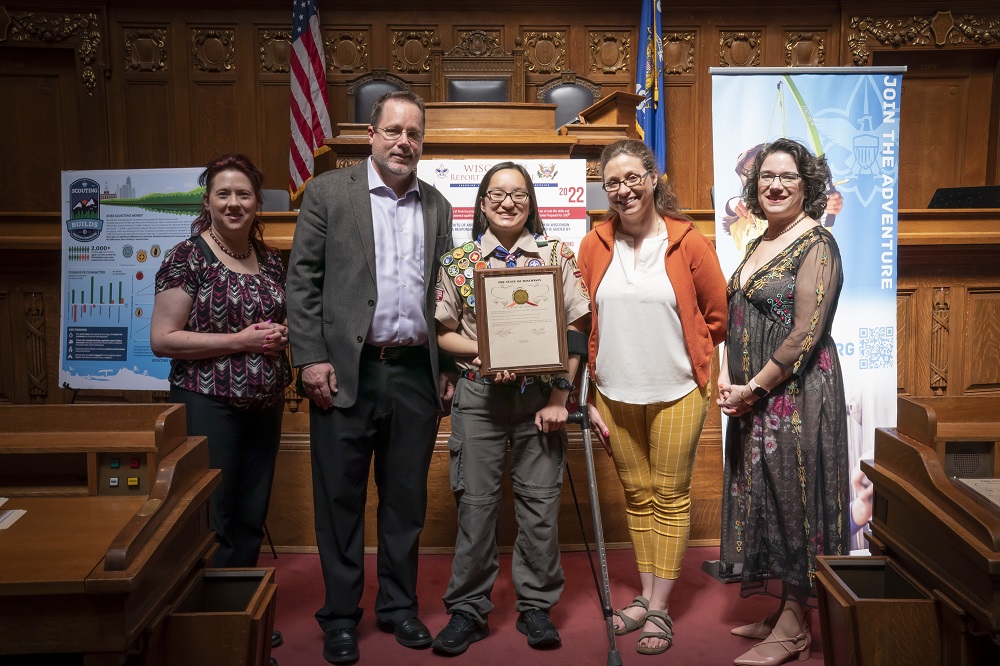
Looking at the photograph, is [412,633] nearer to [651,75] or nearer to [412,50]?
[651,75]

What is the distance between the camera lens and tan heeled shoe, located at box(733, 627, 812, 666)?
2230 mm

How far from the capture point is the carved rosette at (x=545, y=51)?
632cm

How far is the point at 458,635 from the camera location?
2297 millimetres

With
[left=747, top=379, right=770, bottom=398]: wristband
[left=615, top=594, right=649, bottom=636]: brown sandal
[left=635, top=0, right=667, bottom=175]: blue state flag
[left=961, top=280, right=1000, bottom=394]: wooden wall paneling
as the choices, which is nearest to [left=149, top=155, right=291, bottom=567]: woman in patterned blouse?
[left=615, top=594, right=649, bottom=636]: brown sandal

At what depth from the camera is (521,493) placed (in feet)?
7.61

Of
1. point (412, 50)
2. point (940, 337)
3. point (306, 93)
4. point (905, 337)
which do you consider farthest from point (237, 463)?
point (412, 50)

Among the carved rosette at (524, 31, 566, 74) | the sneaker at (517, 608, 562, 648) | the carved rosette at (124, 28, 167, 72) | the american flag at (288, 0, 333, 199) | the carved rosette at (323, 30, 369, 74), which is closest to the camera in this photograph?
the sneaker at (517, 608, 562, 648)

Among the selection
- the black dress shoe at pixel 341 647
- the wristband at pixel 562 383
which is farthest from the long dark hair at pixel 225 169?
the black dress shoe at pixel 341 647

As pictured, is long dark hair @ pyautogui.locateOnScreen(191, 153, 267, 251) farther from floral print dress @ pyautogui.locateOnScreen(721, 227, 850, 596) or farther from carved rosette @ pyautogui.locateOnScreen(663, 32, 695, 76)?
carved rosette @ pyautogui.locateOnScreen(663, 32, 695, 76)

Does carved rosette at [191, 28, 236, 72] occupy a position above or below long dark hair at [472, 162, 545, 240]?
above

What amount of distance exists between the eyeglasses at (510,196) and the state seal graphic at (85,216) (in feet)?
6.87

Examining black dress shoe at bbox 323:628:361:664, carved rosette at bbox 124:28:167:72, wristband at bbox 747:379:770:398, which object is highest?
carved rosette at bbox 124:28:167:72

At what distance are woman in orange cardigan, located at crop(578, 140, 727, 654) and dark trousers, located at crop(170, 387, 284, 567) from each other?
3.31ft

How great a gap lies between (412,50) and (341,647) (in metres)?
5.16
